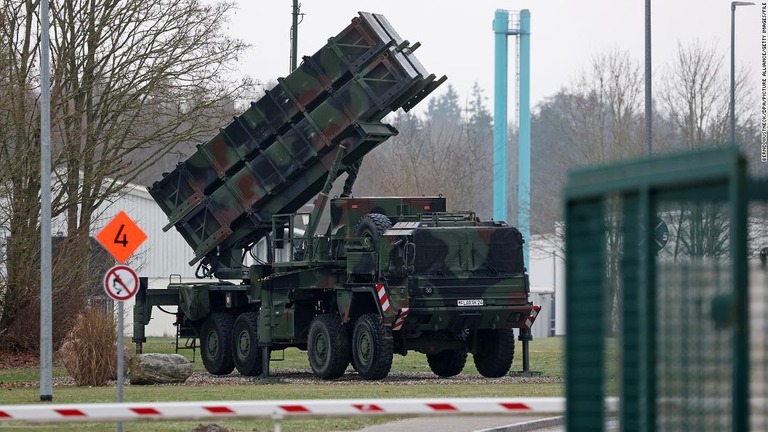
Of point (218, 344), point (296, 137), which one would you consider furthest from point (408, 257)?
point (218, 344)

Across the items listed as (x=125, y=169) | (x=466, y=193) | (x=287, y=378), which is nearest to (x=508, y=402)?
(x=287, y=378)

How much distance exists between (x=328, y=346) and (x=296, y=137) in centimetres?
359

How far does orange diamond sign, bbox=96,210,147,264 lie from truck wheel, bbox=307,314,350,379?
8.47 m

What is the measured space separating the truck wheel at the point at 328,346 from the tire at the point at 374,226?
1614 mm

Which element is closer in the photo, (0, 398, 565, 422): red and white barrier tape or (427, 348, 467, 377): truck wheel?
(0, 398, 565, 422): red and white barrier tape

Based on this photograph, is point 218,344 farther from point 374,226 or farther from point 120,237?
point 120,237

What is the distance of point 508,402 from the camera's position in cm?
948

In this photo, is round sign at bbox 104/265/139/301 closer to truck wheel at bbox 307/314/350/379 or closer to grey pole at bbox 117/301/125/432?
grey pole at bbox 117/301/125/432

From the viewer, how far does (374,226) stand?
23828 mm

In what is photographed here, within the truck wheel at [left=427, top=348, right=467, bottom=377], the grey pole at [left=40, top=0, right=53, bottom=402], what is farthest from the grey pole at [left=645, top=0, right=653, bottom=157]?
the grey pole at [left=40, top=0, right=53, bottom=402]

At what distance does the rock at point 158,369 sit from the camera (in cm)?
2365

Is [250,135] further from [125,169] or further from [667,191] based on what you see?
[667,191]

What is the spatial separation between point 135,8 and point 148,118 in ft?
7.92

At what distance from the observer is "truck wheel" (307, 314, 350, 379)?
80.5 ft
